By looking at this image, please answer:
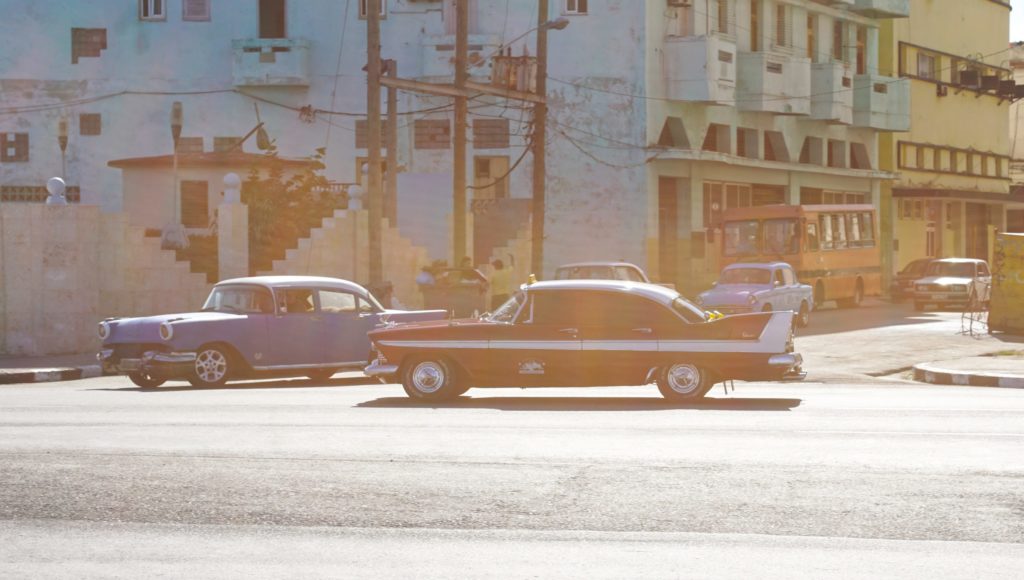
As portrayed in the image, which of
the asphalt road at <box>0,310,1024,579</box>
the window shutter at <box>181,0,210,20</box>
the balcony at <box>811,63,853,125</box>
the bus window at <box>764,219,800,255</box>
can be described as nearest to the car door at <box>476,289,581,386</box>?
the asphalt road at <box>0,310,1024,579</box>

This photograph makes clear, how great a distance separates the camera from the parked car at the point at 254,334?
20656mm

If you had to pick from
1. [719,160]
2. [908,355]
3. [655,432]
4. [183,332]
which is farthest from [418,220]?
[655,432]

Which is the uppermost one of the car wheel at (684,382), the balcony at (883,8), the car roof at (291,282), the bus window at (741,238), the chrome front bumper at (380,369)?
the balcony at (883,8)

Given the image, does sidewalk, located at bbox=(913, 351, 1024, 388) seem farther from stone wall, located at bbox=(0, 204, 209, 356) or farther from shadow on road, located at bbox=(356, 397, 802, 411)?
stone wall, located at bbox=(0, 204, 209, 356)

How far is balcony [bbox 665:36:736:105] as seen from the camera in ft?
169

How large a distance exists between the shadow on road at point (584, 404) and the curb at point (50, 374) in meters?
8.17

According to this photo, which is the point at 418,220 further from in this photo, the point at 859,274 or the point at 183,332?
the point at 183,332

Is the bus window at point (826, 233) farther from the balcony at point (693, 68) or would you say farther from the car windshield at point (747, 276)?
the car windshield at point (747, 276)

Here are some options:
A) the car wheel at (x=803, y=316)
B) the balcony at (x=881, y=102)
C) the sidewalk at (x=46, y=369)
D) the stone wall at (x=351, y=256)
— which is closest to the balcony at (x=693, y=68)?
the balcony at (x=881, y=102)

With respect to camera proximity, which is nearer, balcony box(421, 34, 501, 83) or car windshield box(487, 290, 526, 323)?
car windshield box(487, 290, 526, 323)

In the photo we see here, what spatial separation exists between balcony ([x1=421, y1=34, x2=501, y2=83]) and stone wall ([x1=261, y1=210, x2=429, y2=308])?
15.0 meters

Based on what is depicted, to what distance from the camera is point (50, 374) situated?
24219 mm

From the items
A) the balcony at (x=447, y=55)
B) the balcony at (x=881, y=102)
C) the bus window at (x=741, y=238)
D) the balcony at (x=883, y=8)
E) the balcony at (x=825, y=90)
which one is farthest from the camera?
the balcony at (x=881, y=102)

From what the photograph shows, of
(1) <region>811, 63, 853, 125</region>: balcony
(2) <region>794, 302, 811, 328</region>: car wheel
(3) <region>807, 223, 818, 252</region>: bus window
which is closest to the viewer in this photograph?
(2) <region>794, 302, 811, 328</region>: car wheel
